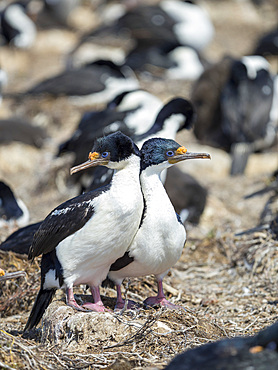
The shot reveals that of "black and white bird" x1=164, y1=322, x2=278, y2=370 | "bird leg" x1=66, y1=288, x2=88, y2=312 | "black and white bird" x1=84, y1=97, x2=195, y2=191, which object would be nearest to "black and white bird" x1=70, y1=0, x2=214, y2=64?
"black and white bird" x1=84, y1=97, x2=195, y2=191

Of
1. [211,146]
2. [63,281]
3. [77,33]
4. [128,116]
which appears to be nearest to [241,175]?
[211,146]

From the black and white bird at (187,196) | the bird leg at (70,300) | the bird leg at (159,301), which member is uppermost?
the bird leg at (70,300)

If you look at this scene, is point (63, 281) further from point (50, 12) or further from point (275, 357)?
point (50, 12)

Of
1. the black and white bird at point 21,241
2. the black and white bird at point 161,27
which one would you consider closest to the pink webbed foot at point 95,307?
the black and white bird at point 21,241

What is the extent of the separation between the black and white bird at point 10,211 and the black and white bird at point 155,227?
120 inches

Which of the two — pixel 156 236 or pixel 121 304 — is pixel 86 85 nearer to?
pixel 121 304

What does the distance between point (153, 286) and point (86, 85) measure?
22.9ft

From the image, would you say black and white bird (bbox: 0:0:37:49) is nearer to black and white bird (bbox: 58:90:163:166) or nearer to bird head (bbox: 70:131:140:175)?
black and white bird (bbox: 58:90:163:166)

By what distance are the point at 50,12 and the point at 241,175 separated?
1122 cm

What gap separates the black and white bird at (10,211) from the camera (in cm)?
775

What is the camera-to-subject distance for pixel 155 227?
4664 millimetres

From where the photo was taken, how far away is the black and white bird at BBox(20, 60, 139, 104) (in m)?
12.2

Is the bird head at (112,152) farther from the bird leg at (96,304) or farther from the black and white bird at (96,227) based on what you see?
the bird leg at (96,304)

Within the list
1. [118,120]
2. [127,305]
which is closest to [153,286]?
[127,305]
